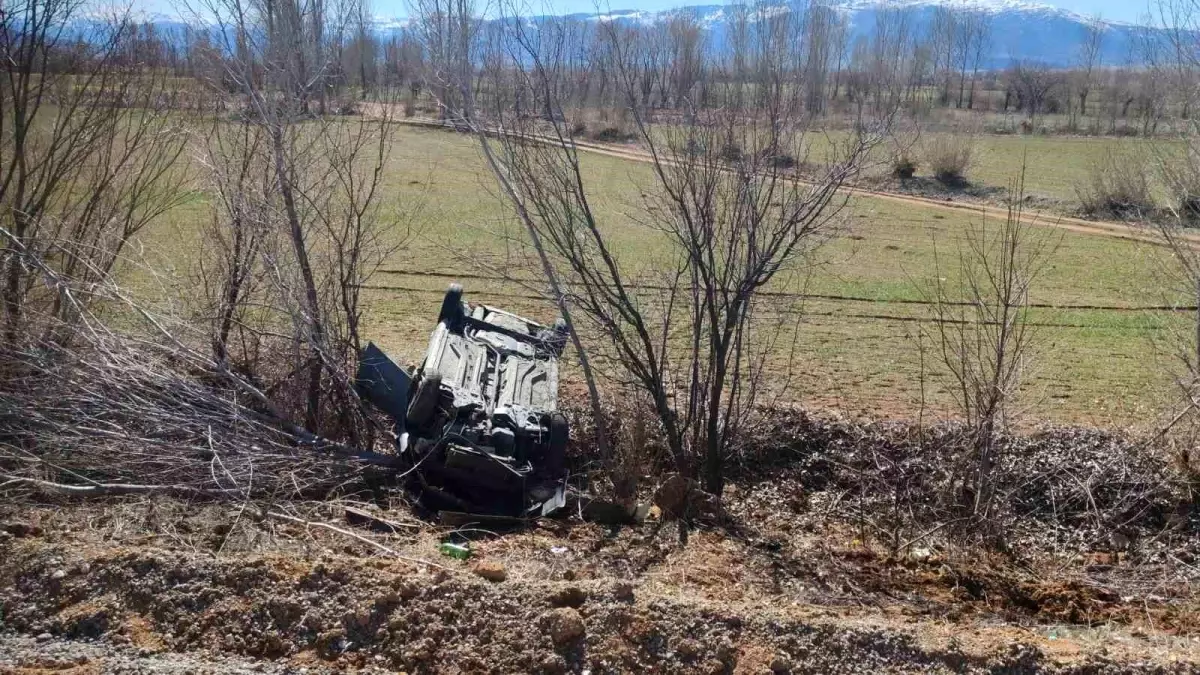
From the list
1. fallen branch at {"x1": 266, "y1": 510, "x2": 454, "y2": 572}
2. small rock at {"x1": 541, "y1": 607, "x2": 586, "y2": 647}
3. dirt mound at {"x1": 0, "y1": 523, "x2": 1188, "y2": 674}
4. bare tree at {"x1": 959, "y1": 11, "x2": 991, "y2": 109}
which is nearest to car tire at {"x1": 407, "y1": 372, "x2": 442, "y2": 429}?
fallen branch at {"x1": 266, "y1": 510, "x2": 454, "y2": 572}

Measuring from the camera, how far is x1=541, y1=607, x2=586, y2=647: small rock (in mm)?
4758

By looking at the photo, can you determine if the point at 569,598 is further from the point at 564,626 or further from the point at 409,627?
the point at 409,627

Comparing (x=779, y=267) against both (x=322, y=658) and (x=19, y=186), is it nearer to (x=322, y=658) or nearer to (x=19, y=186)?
(x=322, y=658)

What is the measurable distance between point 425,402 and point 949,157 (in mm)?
29938

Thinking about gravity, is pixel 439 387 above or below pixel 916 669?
above

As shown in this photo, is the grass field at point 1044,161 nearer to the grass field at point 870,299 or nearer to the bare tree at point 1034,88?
the grass field at point 870,299

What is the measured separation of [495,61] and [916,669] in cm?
553

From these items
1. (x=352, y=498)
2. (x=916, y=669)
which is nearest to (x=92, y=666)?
(x=352, y=498)

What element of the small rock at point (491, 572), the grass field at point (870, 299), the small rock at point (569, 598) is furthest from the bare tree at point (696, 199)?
the small rock at point (569, 598)

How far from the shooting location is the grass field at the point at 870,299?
36.3 ft

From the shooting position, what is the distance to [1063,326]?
1482cm

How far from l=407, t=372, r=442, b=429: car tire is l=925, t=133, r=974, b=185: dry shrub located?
97.8 ft

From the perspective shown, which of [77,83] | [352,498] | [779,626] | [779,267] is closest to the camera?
[779,626]

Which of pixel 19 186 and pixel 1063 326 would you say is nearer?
pixel 19 186
